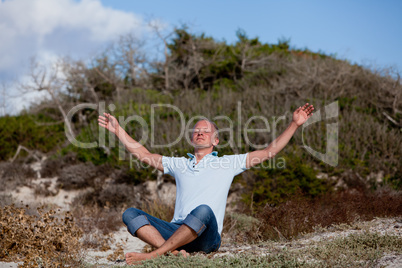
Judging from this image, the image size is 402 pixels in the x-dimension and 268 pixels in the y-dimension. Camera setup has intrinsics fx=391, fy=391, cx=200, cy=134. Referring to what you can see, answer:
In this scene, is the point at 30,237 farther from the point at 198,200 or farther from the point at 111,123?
the point at 198,200

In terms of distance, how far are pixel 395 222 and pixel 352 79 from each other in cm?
778

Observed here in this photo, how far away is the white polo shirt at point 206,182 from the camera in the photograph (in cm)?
349

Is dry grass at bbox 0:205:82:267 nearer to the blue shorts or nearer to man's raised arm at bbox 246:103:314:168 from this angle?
the blue shorts

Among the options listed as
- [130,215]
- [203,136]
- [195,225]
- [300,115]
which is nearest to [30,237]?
[130,215]

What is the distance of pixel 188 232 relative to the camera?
127 inches

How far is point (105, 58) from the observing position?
50.1 ft

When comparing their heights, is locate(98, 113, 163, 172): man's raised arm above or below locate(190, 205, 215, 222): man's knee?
above

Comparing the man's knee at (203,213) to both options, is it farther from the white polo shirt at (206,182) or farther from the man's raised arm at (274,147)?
the man's raised arm at (274,147)

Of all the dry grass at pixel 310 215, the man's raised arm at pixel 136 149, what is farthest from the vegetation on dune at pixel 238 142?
the man's raised arm at pixel 136 149

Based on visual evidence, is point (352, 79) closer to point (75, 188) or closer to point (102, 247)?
point (75, 188)

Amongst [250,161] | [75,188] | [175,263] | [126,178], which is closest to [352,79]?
[126,178]

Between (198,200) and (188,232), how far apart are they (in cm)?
34

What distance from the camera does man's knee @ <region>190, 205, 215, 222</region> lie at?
10.7ft

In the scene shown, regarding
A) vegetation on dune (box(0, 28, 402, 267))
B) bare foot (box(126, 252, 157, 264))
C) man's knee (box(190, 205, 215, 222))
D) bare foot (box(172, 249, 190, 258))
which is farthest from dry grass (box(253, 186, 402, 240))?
bare foot (box(126, 252, 157, 264))
